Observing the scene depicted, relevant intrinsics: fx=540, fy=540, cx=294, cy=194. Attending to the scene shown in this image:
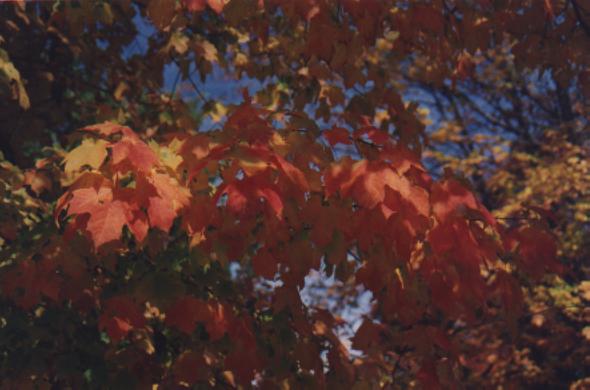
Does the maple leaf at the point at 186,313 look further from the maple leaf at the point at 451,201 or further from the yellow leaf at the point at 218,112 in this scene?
the yellow leaf at the point at 218,112

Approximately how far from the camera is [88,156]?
2199 millimetres

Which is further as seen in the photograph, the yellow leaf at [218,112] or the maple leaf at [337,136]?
the yellow leaf at [218,112]

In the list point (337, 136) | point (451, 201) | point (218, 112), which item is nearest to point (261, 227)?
point (337, 136)

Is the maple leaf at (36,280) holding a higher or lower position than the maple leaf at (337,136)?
lower

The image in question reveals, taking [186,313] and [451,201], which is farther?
[186,313]

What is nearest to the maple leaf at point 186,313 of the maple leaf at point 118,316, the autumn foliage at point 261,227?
the autumn foliage at point 261,227

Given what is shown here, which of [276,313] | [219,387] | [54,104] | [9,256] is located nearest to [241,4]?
[276,313]

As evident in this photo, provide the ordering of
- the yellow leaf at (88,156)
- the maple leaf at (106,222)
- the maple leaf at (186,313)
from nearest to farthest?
the maple leaf at (106,222) < the yellow leaf at (88,156) < the maple leaf at (186,313)

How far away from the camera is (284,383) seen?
3414 mm

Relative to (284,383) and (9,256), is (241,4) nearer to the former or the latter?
(9,256)

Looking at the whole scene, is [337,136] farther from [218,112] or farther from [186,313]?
[218,112]

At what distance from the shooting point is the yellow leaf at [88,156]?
2.16 metres

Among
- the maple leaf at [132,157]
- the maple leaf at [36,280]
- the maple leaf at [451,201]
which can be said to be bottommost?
the maple leaf at [36,280]

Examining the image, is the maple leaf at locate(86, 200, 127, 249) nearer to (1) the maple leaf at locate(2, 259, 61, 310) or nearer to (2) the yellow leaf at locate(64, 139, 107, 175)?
(2) the yellow leaf at locate(64, 139, 107, 175)
